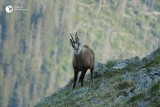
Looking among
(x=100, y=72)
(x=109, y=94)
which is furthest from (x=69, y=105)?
(x=100, y=72)

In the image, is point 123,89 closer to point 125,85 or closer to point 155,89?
point 125,85

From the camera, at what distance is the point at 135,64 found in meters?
32.1

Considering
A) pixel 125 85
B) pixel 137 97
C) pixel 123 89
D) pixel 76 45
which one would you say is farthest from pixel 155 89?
pixel 76 45

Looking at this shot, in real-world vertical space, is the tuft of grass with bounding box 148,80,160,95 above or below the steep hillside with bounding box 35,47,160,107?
above

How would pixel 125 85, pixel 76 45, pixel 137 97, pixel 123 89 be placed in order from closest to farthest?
1. pixel 137 97
2. pixel 123 89
3. pixel 125 85
4. pixel 76 45

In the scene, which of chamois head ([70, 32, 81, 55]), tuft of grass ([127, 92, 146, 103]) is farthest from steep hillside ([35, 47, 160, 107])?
chamois head ([70, 32, 81, 55])

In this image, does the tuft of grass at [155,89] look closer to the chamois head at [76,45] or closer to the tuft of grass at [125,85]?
the tuft of grass at [125,85]

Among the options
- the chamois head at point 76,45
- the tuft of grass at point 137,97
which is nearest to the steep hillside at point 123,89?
the tuft of grass at point 137,97

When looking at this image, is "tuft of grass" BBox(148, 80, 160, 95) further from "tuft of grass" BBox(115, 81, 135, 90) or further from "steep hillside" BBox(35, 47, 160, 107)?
"tuft of grass" BBox(115, 81, 135, 90)

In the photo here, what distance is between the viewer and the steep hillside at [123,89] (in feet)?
54.5

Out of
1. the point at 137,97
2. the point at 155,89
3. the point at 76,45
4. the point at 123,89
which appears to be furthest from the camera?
the point at 76,45

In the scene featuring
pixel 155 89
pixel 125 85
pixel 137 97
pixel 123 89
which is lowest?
pixel 123 89

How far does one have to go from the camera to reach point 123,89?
72.9ft

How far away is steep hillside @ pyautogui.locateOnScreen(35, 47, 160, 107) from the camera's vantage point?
16625 millimetres
